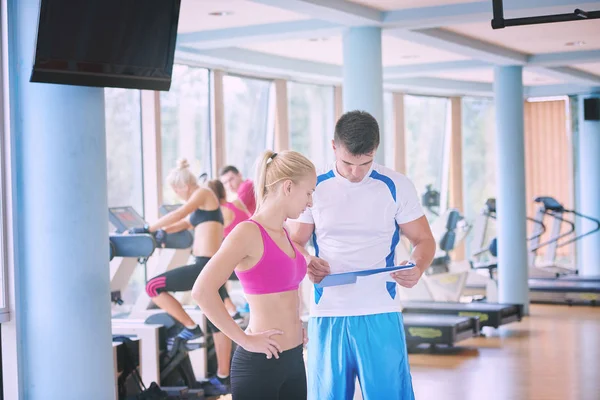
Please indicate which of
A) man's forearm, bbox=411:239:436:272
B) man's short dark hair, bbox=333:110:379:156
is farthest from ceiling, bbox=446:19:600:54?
man's short dark hair, bbox=333:110:379:156

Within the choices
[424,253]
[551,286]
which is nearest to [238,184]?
[424,253]

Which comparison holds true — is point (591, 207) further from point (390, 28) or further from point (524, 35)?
point (390, 28)

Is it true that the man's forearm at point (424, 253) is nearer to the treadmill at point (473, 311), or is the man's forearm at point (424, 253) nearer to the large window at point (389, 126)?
the treadmill at point (473, 311)

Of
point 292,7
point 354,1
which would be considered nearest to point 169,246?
point 292,7

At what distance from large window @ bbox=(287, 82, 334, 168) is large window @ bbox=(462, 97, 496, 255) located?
3.13 meters

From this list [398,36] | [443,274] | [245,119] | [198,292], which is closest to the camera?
[198,292]

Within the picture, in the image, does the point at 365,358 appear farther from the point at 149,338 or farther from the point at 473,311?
the point at 473,311

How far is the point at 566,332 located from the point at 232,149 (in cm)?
437

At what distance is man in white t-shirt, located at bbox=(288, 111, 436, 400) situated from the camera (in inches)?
118

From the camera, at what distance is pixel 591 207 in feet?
41.3

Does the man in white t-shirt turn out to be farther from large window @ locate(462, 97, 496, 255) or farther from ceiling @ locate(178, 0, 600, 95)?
large window @ locate(462, 97, 496, 255)

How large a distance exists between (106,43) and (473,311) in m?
5.73

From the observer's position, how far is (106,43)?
3.79 m

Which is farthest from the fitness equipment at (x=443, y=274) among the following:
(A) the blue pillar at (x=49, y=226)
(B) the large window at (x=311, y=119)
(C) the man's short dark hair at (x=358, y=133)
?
(C) the man's short dark hair at (x=358, y=133)
